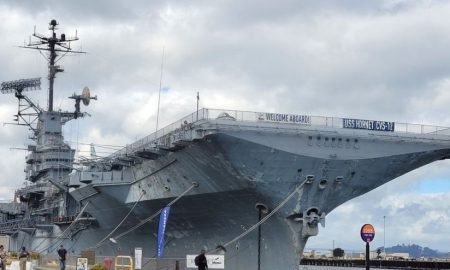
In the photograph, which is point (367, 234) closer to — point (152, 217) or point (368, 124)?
point (368, 124)

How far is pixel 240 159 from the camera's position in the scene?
21.2 metres

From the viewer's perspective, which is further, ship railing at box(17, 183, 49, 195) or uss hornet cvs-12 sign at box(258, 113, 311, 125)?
ship railing at box(17, 183, 49, 195)

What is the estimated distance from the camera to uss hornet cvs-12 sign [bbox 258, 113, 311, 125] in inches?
843

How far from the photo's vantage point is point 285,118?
21.8 meters

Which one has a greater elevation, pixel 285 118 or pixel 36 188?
pixel 285 118

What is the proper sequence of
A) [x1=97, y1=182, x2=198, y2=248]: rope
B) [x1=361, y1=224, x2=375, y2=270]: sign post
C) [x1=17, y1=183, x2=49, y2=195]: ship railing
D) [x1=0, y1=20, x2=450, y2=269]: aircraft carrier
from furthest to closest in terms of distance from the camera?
[x1=17, y1=183, x2=49, y2=195]: ship railing
[x1=97, y1=182, x2=198, y2=248]: rope
[x1=0, y1=20, x2=450, y2=269]: aircraft carrier
[x1=361, y1=224, x2=375, y2=270]: sign post

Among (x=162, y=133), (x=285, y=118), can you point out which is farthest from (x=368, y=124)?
(x=162, y=133)

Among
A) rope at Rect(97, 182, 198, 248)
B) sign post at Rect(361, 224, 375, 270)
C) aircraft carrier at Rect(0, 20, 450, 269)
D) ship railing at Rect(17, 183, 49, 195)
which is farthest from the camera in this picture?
ship railing at Rect(17, 183, 49, 195)

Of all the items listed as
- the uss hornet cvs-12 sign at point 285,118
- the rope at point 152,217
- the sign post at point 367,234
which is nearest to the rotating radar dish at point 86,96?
the rope at point 152,217

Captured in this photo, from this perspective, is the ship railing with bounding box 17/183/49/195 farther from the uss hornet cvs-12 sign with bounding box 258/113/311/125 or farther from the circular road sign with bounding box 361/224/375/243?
the circular road sign with bounding box 361/224/375/243

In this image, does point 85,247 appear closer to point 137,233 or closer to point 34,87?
point 137,233

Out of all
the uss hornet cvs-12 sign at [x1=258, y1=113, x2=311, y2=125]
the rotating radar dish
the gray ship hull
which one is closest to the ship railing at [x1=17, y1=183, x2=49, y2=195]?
the rotating radar dish

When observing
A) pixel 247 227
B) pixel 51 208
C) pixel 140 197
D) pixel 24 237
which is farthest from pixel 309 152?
pixel 24 237

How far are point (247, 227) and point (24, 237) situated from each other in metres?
24.6
